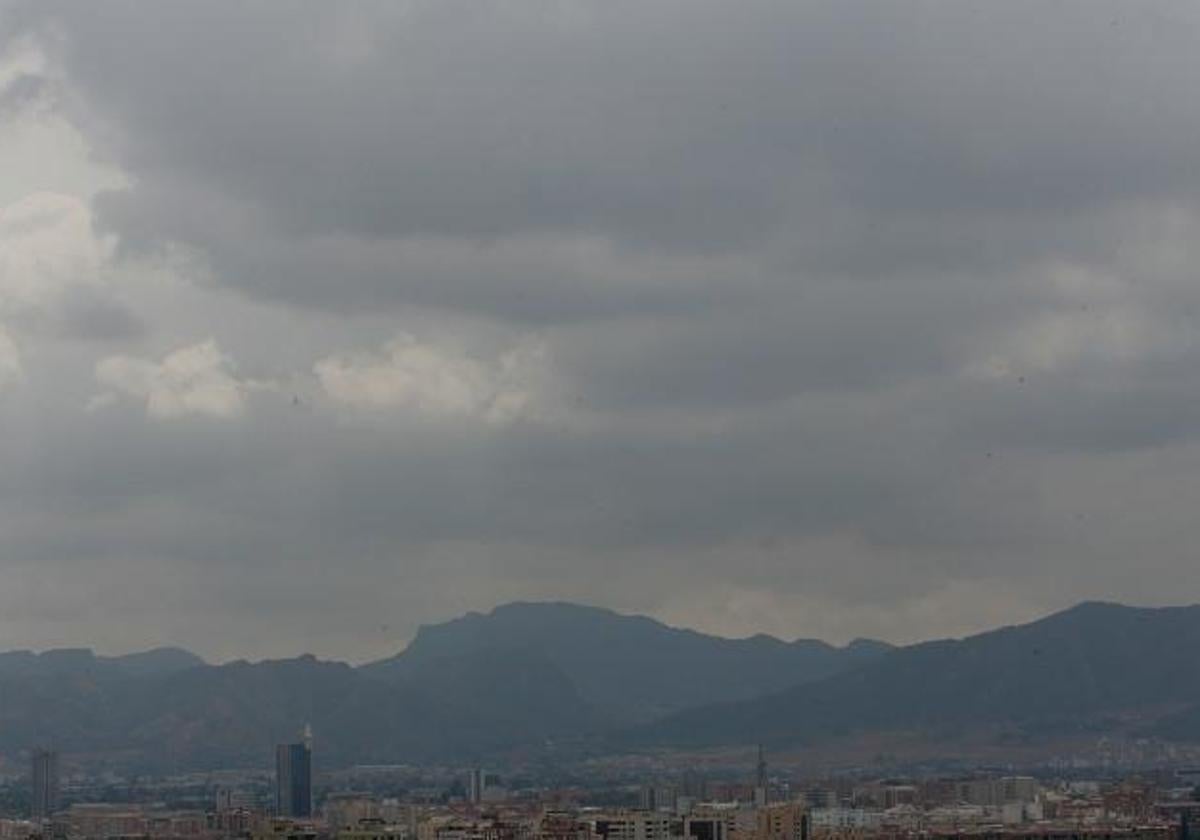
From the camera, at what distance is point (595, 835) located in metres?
109

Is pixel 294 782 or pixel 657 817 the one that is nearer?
pixel 657 817

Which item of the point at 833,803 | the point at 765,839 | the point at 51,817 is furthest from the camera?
the point at 833,803

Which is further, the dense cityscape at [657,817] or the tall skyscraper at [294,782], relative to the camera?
the tall skyscraper at [294,782]

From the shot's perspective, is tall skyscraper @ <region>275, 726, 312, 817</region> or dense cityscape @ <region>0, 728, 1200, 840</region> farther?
tall skyscraper @ <region>275, 726, 312, 817</region>

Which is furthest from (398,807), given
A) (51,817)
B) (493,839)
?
(493,839)

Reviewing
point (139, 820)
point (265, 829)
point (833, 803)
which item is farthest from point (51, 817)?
point (265, 829)

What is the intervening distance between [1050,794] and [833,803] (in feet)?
52.8

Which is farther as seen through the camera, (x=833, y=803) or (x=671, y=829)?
(x=833, y=803)

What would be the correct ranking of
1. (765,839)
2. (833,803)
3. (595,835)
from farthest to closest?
(833,803) → (765,839) → (595,835)

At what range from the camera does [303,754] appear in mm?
197250

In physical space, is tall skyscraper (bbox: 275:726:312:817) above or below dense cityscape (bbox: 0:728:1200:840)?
above

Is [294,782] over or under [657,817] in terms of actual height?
over

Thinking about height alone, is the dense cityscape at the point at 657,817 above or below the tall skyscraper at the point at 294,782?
below

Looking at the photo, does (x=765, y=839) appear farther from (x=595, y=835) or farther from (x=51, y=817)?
(x=51, y=817)
